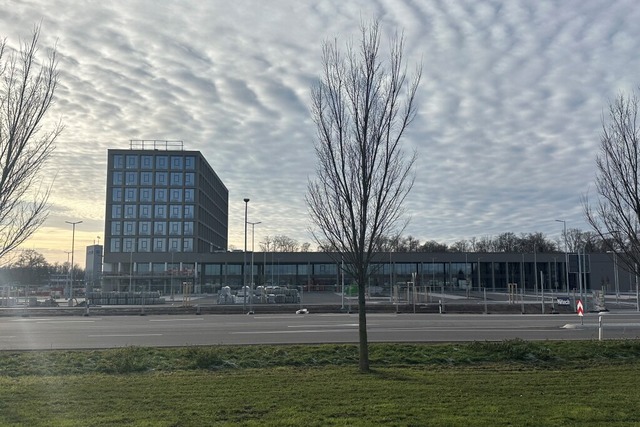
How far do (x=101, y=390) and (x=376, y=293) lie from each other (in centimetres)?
5627

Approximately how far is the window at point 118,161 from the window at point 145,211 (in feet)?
28.2

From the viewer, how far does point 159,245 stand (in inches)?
4146

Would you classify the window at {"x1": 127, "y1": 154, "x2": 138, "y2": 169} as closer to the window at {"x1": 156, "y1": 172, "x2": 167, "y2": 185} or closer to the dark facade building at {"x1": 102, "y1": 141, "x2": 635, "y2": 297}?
the dark facade building at {"x1": 102, "y1": 141, "x2": 635, "y2": 297}

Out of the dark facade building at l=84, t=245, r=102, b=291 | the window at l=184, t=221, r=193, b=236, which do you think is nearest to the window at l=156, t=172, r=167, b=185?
the window at l=184, t=221, r=193, b=236

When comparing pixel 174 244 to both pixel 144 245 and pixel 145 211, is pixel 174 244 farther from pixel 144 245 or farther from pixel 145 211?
pixel 145 211

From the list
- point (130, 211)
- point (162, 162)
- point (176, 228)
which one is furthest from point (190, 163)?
point (130, 211)

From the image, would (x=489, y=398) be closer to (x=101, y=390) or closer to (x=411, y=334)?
(x=101, y=390)

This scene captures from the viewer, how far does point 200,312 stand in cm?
3703

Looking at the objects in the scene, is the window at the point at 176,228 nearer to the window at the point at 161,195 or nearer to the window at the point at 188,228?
the window at the point at 188,228

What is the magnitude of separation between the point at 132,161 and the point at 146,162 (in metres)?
2.58

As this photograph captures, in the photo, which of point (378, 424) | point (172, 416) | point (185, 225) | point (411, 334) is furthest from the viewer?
point (185, 225)

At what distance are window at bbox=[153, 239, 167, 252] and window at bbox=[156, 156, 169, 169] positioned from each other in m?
14.1

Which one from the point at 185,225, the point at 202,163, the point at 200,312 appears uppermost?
the point at 202,163

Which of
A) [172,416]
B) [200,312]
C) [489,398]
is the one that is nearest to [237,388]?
[172,416]
